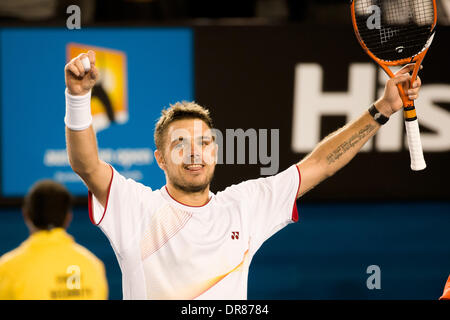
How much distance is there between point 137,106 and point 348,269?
2.94 metres

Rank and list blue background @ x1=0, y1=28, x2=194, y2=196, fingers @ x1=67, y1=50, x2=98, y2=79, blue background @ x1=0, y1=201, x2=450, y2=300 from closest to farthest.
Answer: fingers @ x1=67, y1=50, x2=98, y2=79, blue background @ x1=0, y1=201, x2=450, y2=300, blue background @ x1=0, y1=28, x2=194, y2=196

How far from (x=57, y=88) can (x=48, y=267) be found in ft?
15.6

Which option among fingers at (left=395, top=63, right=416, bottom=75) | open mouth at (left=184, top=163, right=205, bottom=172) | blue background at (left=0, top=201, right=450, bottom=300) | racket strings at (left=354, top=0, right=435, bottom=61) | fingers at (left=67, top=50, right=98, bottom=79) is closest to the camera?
fingers at (left=67, top=50, right=98, bottom=79)

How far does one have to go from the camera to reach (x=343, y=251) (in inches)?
268

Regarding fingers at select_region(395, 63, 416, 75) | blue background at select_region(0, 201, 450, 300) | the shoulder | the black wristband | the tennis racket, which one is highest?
the tennis racket

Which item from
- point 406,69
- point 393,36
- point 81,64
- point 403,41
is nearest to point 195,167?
point 81,64

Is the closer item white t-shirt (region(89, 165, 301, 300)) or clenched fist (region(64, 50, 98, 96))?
clenched fist (region(64, 50, 98, 96))

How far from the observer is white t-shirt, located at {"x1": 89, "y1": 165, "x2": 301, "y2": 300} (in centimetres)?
280

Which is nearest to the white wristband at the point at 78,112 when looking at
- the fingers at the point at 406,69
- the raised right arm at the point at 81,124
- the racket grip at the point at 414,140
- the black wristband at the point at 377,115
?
the raised right arm at the point at 81,124

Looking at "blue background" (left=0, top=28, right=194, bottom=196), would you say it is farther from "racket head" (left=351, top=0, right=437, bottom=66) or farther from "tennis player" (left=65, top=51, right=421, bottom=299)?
"tennis player" (left=65, top=51, right=421, bottom=299)

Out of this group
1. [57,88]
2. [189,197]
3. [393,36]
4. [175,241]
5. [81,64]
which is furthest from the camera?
[57,88]

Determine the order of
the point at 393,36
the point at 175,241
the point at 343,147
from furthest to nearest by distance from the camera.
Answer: the point at 393,36, the point at 343,147, the point at 175,241

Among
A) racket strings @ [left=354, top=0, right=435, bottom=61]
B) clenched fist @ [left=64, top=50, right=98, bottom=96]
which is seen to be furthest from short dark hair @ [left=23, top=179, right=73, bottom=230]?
racket strings @ [left=354, top=0, right=435, bottom=61]

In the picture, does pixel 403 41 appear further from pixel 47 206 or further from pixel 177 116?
pixel 47 206
